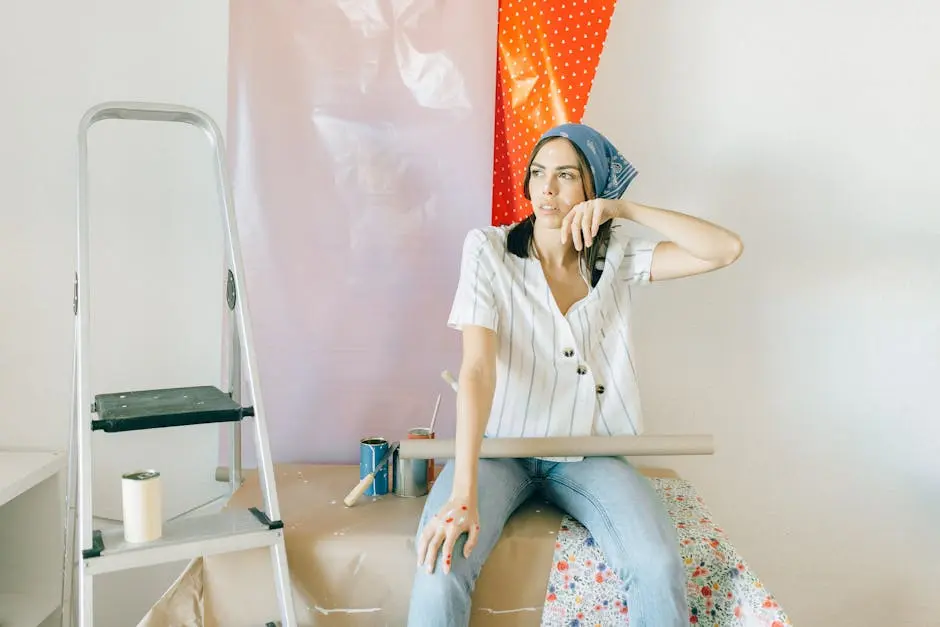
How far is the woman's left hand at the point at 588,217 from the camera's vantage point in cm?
139

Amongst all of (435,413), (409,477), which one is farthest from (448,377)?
(409,477)

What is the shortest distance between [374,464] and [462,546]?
1.27 ft

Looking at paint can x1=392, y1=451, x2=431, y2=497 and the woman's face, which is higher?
the woman's face

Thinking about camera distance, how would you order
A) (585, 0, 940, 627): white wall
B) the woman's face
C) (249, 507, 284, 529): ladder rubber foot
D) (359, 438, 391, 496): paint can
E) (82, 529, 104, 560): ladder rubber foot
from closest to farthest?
(82, 529, 104, 560): ladder rubber foot → (249, 507, 284, 529): ladder rubber foot → the woman's face → (359, 438, 391, 496): paint can → (585, 0, 940, 627): white wall

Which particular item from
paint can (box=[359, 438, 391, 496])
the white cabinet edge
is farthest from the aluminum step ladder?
paint can (box=[359, 438, 391, 496])

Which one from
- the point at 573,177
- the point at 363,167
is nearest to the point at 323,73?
the point at 363,167

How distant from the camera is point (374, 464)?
63.9 inches

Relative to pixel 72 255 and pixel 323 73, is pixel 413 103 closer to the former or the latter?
pixel 323 73

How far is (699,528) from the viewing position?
1444 mm

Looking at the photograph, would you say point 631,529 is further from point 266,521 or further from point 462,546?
point 266,521

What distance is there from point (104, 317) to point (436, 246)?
2.57ft

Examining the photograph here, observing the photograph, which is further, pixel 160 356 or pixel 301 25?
pixel 160 356

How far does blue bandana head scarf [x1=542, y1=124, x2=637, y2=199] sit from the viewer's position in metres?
1.49

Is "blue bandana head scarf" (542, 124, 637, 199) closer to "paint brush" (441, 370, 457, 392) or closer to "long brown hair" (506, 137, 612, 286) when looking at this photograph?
→ "long brown hair" (506, 137, 612, 286)
